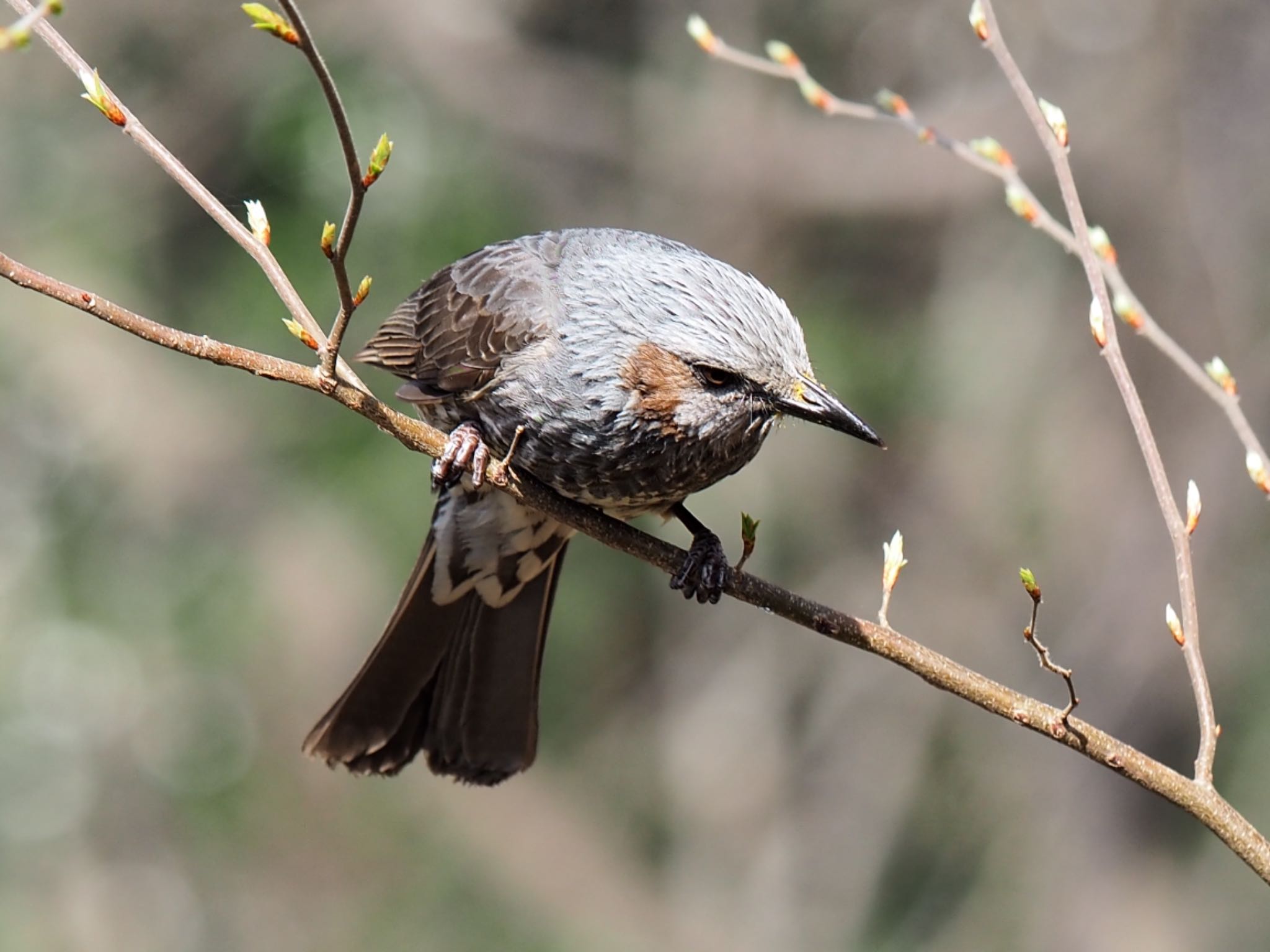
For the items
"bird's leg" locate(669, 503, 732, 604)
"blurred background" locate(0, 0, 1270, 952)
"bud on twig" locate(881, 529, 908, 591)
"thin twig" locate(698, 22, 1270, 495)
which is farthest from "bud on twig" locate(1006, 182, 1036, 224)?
"blurred background" locate(0, 0, 1270, 952)

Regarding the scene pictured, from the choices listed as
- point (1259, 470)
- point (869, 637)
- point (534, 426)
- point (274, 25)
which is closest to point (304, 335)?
point (274, 25)

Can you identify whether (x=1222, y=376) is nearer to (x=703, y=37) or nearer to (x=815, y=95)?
(x=815, y=95)

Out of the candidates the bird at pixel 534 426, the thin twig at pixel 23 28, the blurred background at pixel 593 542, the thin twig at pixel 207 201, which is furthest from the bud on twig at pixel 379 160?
the blurred background at pixel 593 542

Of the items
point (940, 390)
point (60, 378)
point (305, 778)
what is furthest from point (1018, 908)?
point (60, 378)

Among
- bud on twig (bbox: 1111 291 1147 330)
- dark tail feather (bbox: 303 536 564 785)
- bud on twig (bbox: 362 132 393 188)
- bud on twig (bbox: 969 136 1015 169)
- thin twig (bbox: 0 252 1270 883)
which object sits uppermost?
bud on twig (bbox: 969 136 1015 169)

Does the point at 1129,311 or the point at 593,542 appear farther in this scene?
the point at 593,542

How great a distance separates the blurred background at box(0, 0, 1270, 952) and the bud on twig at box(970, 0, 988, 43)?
17.1 ft

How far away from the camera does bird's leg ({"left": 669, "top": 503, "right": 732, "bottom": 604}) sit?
134 inches

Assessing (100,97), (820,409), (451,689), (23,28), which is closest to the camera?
(23,28)

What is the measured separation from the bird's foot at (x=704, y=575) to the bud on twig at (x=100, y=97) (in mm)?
1584

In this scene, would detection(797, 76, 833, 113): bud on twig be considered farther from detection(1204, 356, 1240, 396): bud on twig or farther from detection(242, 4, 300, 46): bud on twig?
detection(242, 4, 300, 46): bud on twig

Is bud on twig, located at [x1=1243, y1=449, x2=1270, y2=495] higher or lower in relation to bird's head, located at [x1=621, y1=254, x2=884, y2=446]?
higher

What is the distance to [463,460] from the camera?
3.33 m

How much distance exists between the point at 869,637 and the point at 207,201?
1483mm
